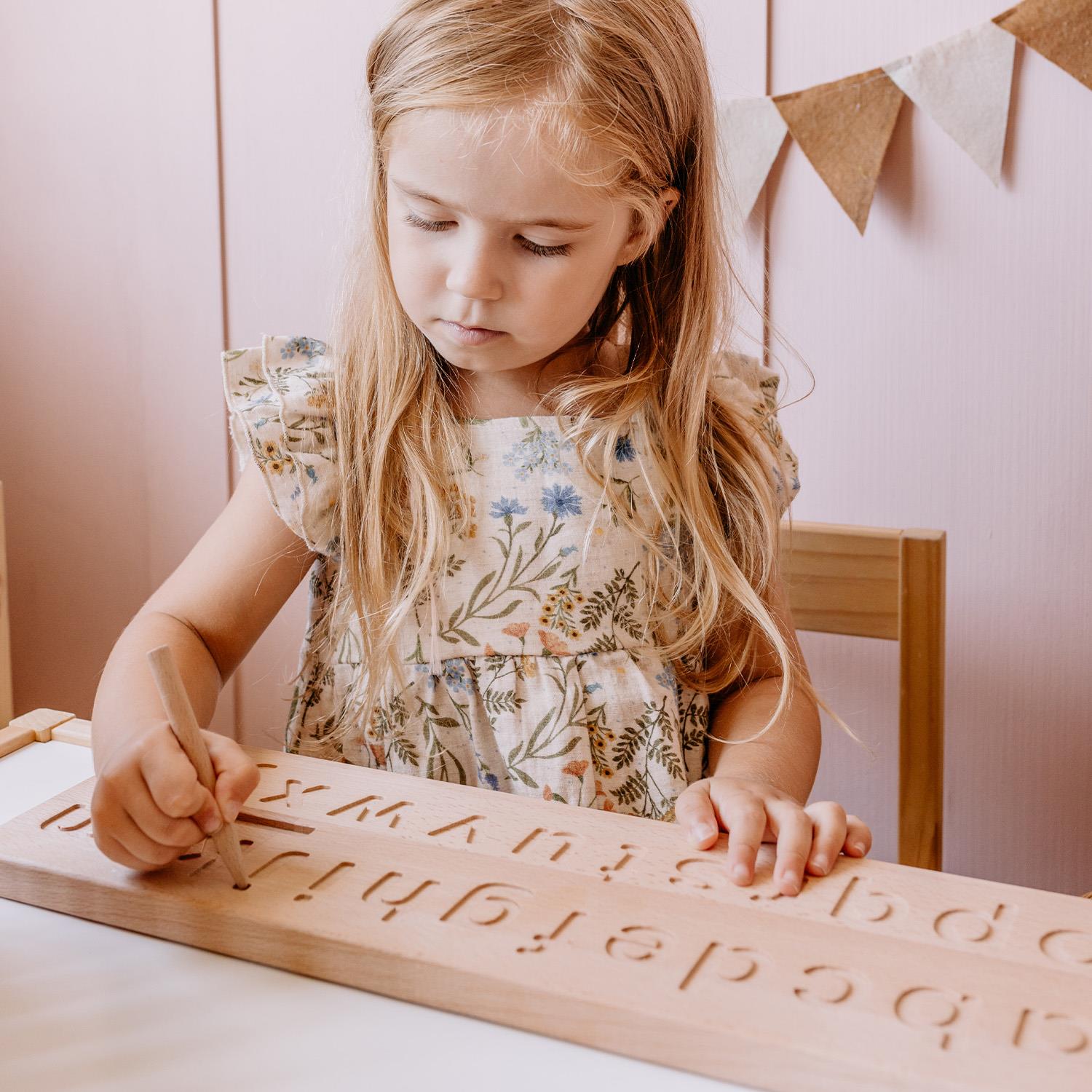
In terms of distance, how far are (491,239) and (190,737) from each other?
33 cm

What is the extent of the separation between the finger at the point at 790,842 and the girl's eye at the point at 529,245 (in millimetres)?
347

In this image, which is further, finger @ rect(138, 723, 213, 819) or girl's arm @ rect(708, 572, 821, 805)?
girl's arm @ rect(708, 572, 821, 805)

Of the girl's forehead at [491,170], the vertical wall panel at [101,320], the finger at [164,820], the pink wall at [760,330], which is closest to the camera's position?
the finger at [164,820]

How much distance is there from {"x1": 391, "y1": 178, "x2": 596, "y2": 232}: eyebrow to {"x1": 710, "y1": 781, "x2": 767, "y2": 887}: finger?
34 cm

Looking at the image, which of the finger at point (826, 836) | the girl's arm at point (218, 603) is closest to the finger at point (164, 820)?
the girl's arm at point (218, 603)

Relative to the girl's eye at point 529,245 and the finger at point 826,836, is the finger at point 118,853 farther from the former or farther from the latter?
the girl's eye at point 529,245

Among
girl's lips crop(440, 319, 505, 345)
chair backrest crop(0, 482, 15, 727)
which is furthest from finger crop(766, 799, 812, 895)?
chair backrest crop(0, 482, 15, 727)

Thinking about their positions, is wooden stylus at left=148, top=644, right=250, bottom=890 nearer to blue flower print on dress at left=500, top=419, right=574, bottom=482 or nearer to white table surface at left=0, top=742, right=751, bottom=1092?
white table surface at left=0, top=742, right=751, bottom=1092

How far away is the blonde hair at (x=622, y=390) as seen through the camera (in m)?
0.75

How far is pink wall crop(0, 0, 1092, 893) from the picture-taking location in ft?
4.03

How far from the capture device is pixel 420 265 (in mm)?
730

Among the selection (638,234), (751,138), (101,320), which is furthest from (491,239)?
(101,320)

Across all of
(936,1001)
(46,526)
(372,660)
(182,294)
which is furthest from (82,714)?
(936,1001)

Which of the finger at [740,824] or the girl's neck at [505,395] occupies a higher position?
the girl's neck at [505,395]
